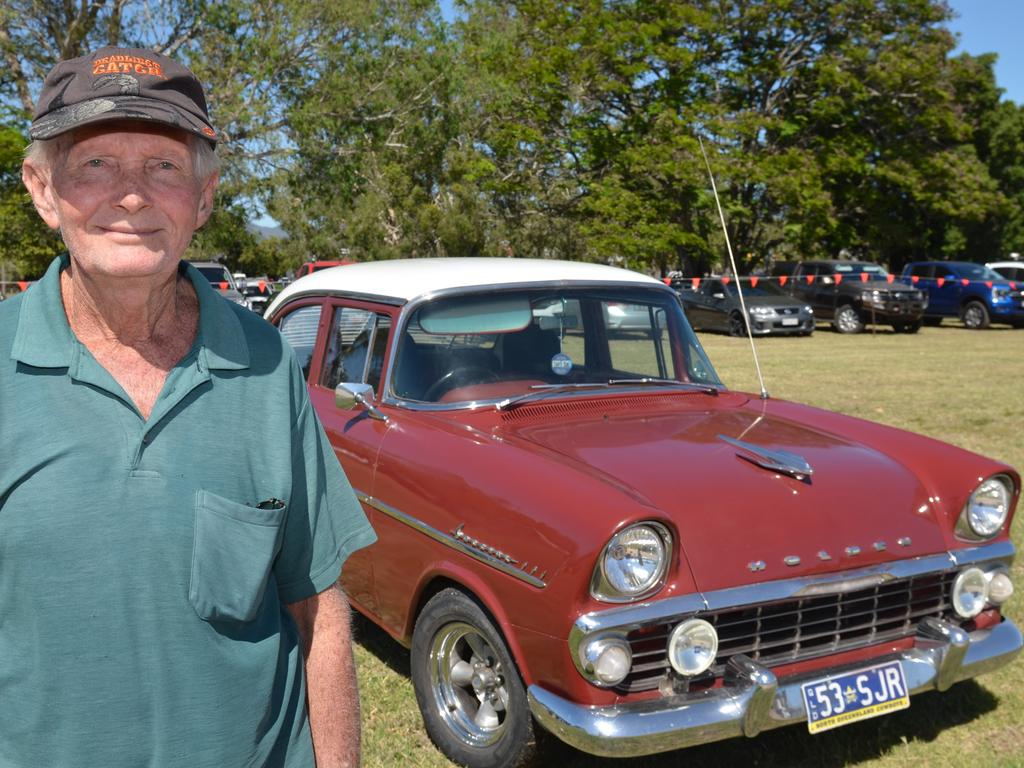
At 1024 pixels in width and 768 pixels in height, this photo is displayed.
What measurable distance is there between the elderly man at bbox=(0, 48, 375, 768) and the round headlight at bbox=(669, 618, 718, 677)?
5.34 ft

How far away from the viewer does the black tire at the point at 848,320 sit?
80.7ft

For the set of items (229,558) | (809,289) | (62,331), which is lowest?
(809,289)

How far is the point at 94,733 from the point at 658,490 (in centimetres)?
224

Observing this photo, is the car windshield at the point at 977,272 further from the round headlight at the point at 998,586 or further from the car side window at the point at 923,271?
the round headlight at the point at 998,586

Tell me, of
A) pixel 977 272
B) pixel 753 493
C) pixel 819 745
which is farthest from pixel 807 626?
pixel 977 272

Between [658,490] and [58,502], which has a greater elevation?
[58,502]

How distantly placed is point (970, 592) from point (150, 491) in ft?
11.0

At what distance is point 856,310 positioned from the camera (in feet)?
80.5

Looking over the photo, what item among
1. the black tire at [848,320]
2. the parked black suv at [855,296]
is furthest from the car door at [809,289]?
the black tire at [848,320]

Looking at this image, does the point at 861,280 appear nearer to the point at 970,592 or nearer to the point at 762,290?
the point at 762,290

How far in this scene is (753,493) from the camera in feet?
11.7

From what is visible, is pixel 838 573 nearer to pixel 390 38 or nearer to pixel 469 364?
pixel 469 364

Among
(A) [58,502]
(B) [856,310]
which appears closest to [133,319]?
(A) [58,502]

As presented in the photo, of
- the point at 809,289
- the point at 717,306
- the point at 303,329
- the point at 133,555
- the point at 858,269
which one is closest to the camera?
the point at 133,555
